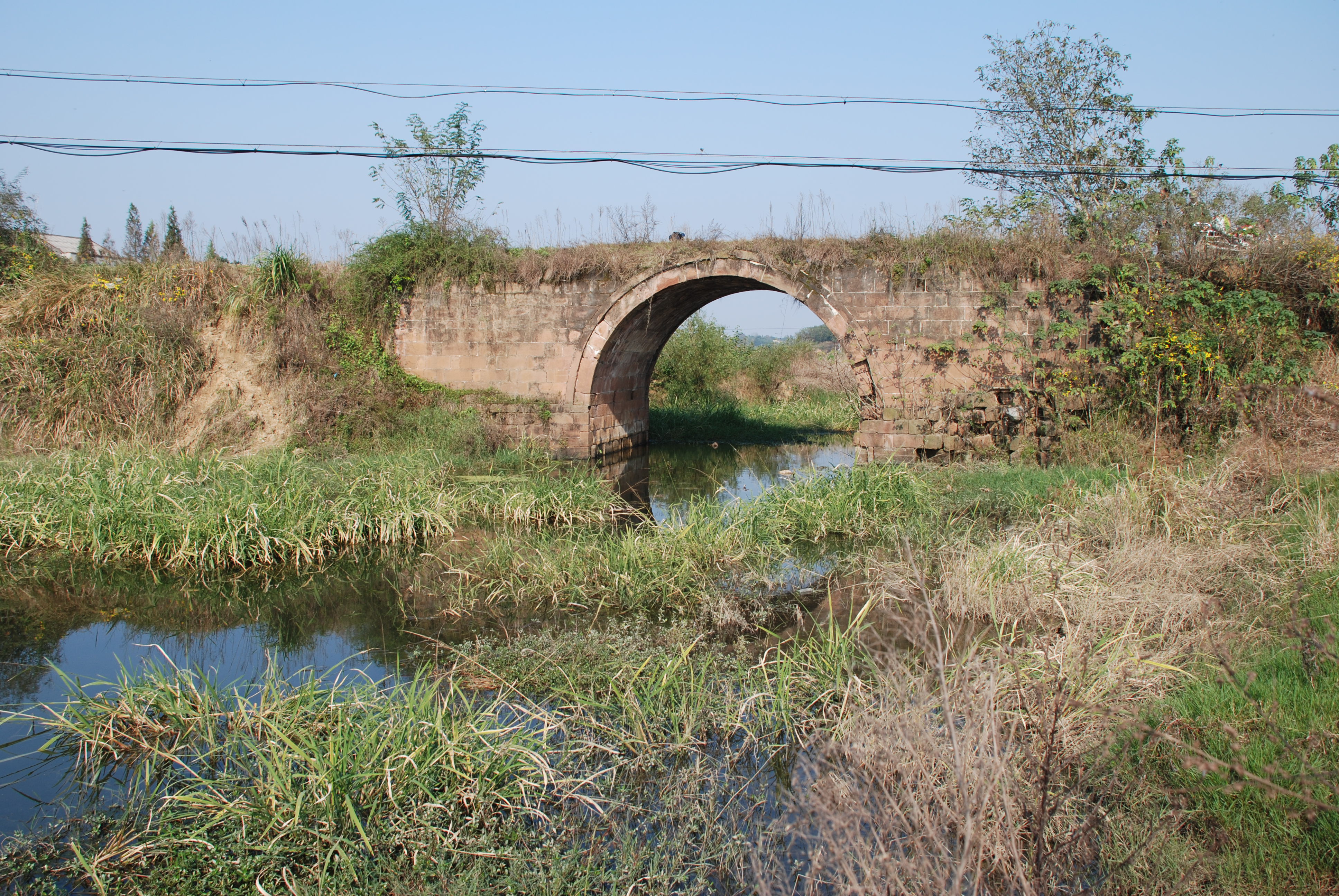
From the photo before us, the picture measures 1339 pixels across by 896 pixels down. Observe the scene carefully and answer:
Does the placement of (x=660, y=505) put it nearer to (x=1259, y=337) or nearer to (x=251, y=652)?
(x=251, y=652)

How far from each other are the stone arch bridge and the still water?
4.39 metres

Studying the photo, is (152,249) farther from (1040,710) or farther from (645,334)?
(1040,710)

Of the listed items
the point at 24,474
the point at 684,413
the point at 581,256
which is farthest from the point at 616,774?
the point at 684,413

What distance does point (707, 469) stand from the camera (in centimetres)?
1325

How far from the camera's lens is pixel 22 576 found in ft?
22.4

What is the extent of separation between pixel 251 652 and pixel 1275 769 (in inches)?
213

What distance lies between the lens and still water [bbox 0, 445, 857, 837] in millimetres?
4281

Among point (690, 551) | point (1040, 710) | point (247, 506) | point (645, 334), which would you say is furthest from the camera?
point (645, 334)

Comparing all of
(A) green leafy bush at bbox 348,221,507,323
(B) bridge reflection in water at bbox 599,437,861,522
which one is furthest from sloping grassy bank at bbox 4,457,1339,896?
(A) green leafy bush at bbox 348,221,507,323

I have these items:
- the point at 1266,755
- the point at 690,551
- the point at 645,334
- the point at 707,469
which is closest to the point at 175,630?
the point at 690,551

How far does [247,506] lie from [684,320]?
9.54 metres

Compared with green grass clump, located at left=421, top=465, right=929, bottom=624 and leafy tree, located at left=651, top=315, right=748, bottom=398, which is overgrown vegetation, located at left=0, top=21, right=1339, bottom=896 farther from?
leafy tree, located at left=651, top=315, right=748, bottom=398

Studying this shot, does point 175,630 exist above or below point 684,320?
below

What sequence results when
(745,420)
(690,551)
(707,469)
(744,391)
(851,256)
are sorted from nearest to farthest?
(690,551) < (851,256) < (707,469) < (745,420) < (744,391)
